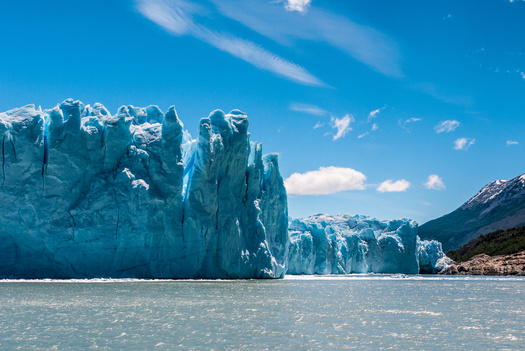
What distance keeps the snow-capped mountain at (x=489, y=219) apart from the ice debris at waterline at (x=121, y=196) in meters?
141

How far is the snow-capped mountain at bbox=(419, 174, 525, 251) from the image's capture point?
536 ft

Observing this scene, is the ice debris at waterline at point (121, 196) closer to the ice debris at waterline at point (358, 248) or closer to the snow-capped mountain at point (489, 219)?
the ice debris at waterline at point (358, 248)

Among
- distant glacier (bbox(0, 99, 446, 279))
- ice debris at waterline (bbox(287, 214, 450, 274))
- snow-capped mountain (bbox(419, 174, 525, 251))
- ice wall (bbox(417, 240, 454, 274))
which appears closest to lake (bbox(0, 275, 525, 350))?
distant glacier (bbox(0, 99, 446, 279))

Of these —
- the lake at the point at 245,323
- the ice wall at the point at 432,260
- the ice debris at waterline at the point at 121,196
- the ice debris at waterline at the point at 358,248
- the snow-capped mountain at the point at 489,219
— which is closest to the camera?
the lake at the point at 245,323

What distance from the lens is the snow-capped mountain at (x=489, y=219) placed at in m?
163

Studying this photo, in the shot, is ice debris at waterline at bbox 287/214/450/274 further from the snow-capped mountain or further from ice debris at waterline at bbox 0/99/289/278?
the snow-capped mountain

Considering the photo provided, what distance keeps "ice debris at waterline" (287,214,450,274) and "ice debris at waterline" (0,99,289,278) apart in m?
19.7

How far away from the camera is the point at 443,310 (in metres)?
19.0

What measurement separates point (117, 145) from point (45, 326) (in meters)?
22.0

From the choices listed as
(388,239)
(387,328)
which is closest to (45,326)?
(387,328)

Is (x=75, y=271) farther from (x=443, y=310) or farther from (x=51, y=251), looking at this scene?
(x=443, y=310)

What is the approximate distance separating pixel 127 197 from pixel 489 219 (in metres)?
168

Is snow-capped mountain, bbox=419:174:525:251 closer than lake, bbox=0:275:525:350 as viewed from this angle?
No

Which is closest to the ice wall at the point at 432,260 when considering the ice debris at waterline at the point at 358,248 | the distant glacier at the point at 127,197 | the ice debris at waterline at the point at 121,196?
the ice debris at waterline at the point at 358,248
